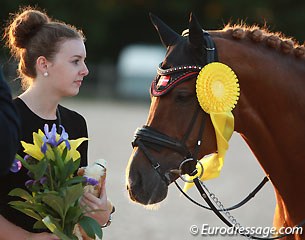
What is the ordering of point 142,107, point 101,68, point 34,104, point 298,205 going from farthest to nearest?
point 101,68, point 142,107, point 298,205, point 34,104

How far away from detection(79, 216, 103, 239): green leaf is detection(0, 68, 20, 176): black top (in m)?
0.82

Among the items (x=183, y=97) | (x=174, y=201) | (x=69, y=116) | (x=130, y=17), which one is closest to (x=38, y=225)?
(x=69, y=116)

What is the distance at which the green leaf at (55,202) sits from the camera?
3.21 m

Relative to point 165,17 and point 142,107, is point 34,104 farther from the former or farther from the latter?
point 165,17

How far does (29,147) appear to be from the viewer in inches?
133

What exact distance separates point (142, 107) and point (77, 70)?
77.0 ft

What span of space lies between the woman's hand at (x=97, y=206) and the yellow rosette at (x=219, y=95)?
0.77 meters

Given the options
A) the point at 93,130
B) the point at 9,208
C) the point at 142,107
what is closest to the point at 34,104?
the point at 9,208

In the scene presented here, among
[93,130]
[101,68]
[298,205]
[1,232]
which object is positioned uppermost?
[298,205]

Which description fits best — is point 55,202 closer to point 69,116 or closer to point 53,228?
point 53,228

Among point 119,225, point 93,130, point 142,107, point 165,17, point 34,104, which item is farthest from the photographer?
point 165,17

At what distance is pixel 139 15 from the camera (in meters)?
39.1

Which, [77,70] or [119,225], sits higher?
[77,70]

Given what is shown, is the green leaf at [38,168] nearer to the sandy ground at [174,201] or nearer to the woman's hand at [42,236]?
the woman's hand at [42,236]
